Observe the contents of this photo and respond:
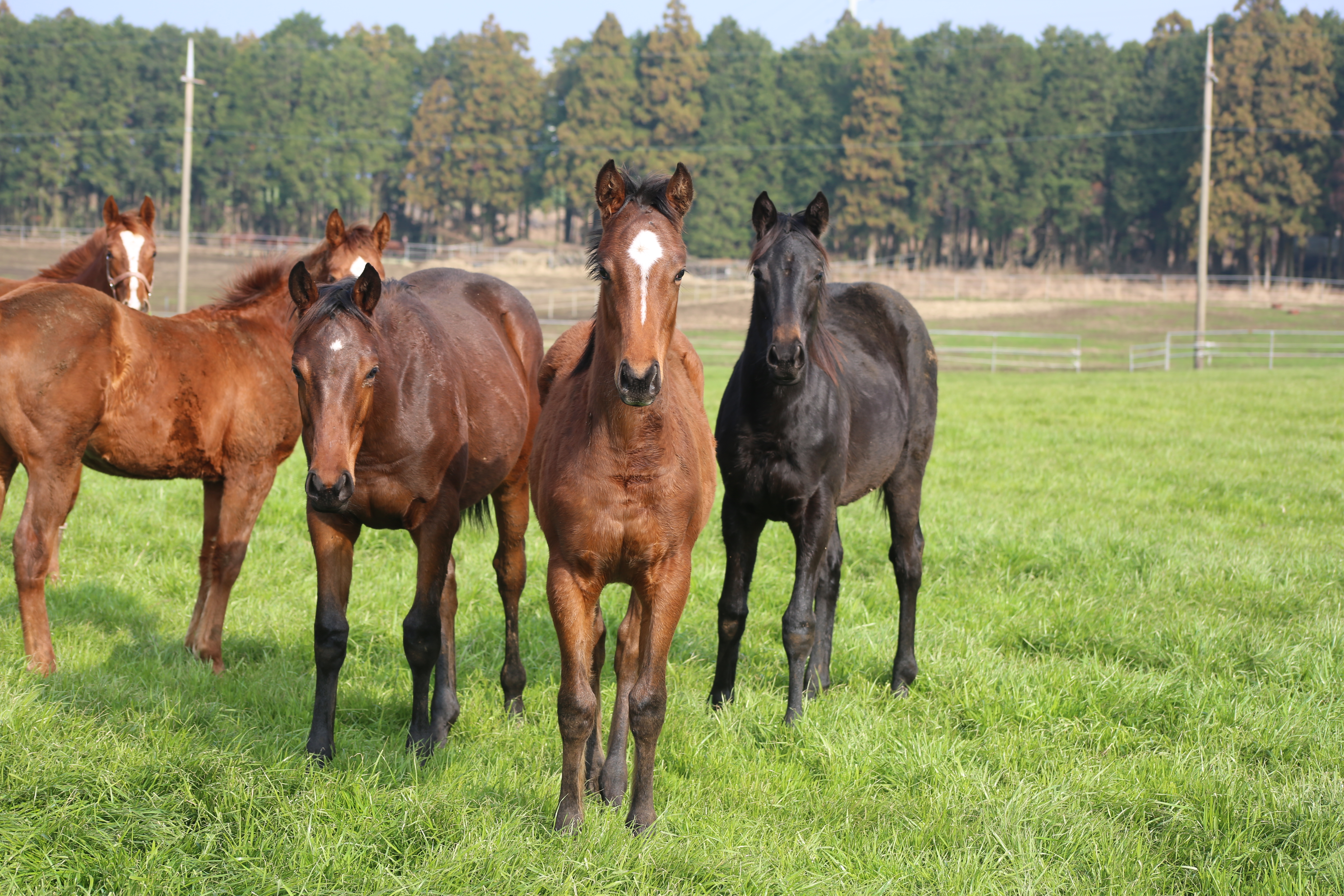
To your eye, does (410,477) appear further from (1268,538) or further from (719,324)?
(719,324)

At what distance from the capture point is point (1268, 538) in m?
8.08

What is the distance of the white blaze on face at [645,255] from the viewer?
3.15 m

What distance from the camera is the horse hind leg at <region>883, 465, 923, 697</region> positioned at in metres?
5.12

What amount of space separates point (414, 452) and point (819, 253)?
2087 millimetres

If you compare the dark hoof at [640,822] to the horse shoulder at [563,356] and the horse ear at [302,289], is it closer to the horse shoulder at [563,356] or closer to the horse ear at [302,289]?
the horse shoulder at [563,356]

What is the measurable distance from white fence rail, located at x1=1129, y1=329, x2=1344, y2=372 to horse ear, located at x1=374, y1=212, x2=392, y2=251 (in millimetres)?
25612

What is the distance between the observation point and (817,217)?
4.91 m

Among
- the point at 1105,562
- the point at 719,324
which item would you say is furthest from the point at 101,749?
the point at 719,324

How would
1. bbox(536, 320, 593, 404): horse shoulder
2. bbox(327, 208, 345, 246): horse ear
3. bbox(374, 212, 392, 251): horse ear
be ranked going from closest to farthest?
bbox(536, 320, 593, 404): horse shoulder → bbox(327, 208, 345, 246): horse ear → bbox(374, 212, 392, 251): horse ear

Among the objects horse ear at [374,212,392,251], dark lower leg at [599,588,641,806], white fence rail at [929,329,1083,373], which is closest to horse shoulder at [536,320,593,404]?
dark lower leg at [599,588,641,806]

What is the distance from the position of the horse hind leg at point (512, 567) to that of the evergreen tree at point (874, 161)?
229 ft

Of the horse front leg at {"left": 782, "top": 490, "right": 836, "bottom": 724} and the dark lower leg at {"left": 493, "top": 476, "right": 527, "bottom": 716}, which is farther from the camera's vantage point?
the dark lower leg at {"left": 493, "top": 476, "right": 527, "bottom": 716}

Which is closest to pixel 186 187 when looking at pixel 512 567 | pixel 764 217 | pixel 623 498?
pixel 512 567

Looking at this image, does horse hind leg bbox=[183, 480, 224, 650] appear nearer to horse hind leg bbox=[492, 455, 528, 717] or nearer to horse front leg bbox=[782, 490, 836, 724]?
horse hind leg bbox=[492, 455, 528, 717]
